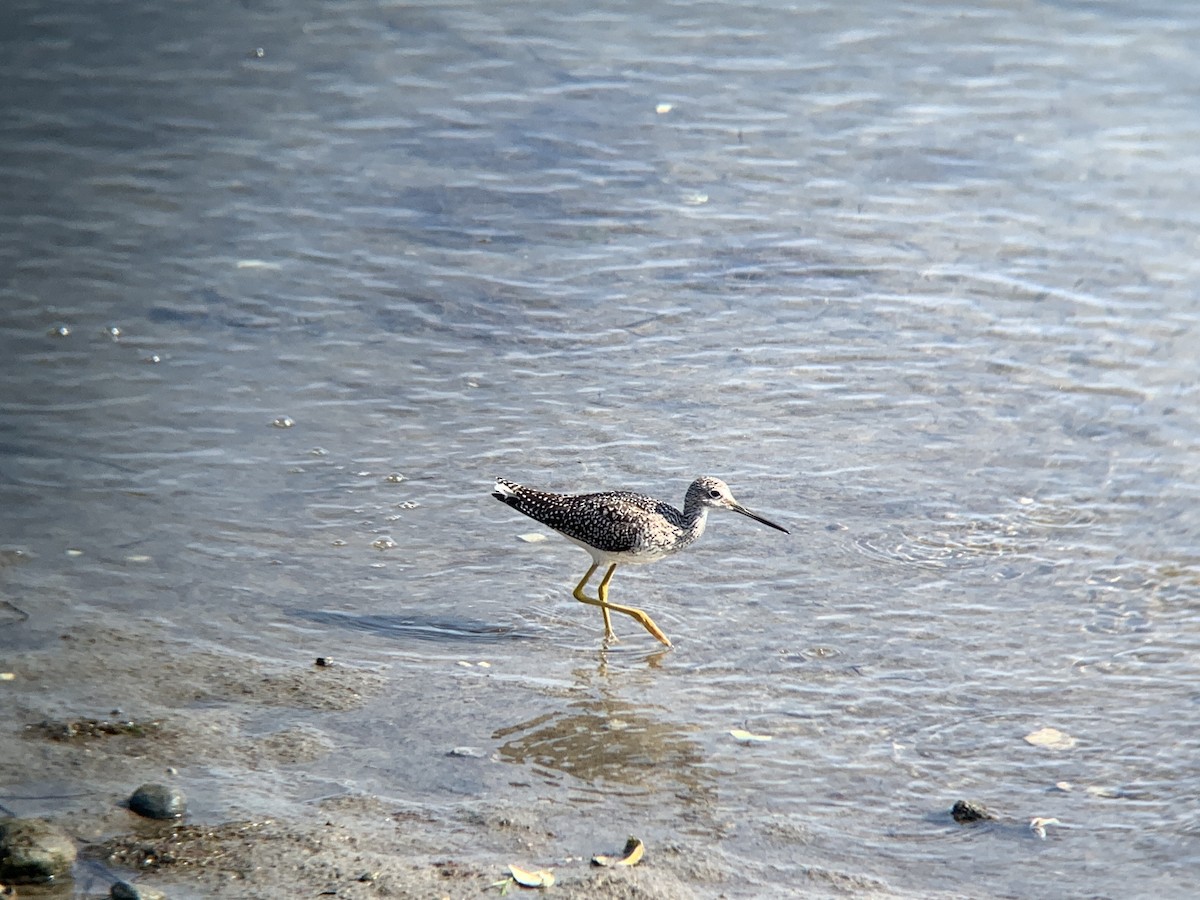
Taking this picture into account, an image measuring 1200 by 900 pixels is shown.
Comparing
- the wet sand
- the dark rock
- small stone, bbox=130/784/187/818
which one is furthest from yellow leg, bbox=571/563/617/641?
small stone, bbox=130/784/187/818

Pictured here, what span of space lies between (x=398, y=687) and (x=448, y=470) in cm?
245

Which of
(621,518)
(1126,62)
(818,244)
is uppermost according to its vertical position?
(1126,62)

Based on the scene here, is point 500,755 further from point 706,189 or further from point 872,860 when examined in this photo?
point 706,189

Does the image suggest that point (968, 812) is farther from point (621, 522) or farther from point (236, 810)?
point (236, 810)

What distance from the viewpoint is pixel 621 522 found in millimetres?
7762

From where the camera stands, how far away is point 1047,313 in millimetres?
11336

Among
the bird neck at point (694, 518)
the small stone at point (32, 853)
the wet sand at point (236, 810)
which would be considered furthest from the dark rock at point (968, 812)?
the small stone at point (32, 853)

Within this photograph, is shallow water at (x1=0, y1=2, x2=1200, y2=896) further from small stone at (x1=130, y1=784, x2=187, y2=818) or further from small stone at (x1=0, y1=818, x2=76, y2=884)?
small stone at (x1=0, y1=818, x2=76, y2=884)

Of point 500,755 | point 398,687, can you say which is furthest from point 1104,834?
point 398,687

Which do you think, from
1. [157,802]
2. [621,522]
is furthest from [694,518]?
[157,802]

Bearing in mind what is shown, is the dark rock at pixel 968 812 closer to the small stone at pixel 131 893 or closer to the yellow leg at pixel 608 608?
the yellow leg at pixel 608 608

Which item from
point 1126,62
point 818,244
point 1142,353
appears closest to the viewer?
point 1142,353

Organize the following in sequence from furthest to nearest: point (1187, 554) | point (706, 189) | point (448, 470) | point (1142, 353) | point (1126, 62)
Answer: point (1126, 62), point (706, 189), point (1142, 353), point (448, 470), point (1187, 554)

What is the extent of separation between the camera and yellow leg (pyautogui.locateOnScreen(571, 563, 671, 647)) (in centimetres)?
769
